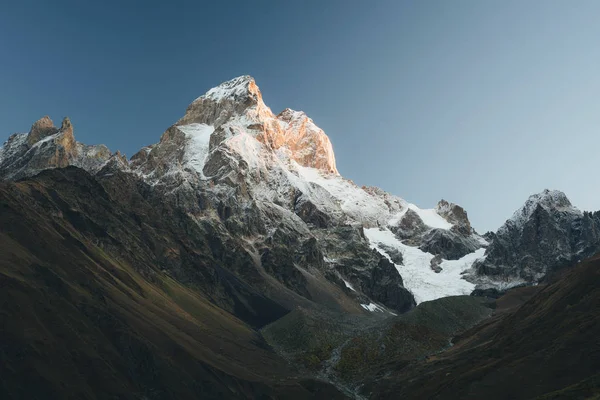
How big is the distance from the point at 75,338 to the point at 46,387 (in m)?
15.9

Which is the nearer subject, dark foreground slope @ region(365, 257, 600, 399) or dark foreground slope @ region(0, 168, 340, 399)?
dark foreground slope @ region(0, 168, 340, 399)

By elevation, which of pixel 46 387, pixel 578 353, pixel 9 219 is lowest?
pixel 46 387

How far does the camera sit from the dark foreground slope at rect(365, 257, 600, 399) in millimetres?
86562

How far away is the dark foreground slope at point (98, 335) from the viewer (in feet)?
284

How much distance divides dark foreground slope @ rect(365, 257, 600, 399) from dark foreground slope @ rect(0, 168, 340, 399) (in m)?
25.3

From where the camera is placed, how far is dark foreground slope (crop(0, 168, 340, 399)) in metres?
86.4

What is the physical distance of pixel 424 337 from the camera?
169 m

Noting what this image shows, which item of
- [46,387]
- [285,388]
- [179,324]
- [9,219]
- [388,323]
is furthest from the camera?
[388,323]

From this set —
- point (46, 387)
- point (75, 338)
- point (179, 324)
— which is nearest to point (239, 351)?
point (179, 324)

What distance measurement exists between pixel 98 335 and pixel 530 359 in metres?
85.3

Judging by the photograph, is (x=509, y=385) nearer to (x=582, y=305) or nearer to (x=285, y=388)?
(x=582, y=305)

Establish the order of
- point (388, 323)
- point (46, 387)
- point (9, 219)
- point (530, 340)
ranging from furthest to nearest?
point (388, 323) < point (9, 219) < point (530, 340) < point (46, 387)

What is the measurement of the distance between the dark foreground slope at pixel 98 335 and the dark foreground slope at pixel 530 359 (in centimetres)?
2528

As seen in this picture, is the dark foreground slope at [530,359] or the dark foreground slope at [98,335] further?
the dark foreground slope at [530,359]
